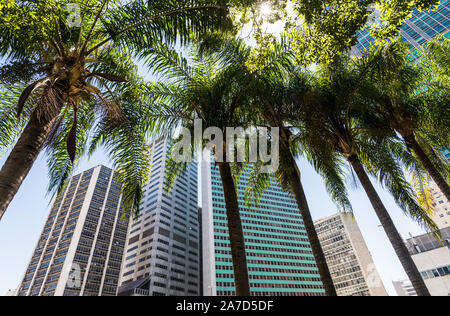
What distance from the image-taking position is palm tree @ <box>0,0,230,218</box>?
13.2 ft

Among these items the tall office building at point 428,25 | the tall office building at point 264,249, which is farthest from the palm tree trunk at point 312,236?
Result: the tall office building at point 264,249

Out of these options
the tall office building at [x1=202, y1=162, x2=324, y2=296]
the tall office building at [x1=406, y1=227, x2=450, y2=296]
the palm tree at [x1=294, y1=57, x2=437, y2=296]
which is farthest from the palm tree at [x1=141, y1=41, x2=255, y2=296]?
the tall office building at [x1=202, y1=162, x2=324, y2=296]

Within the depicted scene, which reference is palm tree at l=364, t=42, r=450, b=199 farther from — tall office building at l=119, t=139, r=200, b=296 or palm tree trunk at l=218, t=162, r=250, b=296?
tall office building at l=119, t=139, r=200, b=296

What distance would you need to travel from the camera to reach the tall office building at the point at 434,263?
36.0m

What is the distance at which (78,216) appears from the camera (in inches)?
3696

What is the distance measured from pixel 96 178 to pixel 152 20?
109 m

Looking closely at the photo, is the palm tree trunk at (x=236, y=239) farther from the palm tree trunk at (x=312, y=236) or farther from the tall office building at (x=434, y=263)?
the tall office building at (x=434, y=263)

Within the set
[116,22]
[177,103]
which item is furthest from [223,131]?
[116,22]

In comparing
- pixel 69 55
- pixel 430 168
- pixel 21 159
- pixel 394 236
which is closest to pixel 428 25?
pixel 430 168

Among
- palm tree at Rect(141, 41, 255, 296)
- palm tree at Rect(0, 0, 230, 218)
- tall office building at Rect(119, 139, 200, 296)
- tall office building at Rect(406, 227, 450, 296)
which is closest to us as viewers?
palm tree at Rect(0, 0, 230, 218)

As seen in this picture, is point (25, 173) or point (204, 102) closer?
point (25, 173)

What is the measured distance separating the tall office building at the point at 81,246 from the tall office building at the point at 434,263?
7953 cm

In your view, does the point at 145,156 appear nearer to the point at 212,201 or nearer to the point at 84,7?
the point at 84,7

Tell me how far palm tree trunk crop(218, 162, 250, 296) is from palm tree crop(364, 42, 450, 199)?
557 centimetres
